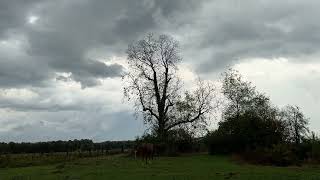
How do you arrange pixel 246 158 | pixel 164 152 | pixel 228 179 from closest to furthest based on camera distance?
pixel 228 179 → pixel 246 158 → pixel 164 152

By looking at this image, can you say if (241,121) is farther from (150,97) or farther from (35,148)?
(35,148)

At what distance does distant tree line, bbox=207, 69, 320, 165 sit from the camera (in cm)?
5938

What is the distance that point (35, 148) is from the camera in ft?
474

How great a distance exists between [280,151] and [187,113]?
30842mm

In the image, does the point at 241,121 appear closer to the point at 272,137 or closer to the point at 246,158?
the point at 272,137

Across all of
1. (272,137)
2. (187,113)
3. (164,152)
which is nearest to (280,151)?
(272,137)

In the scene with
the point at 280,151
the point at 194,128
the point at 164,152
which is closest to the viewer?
the point at 280,151

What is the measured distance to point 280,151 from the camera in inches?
2298

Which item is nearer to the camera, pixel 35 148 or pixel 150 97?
pixel 150 97

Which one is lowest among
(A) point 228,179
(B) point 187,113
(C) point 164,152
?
(A) point 228,179

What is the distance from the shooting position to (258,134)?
7312cm

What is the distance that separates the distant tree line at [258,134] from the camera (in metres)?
59.4

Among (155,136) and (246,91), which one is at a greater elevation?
(246,91)

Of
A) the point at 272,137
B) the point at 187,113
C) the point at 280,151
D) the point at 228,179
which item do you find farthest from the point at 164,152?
the point at 228,179
